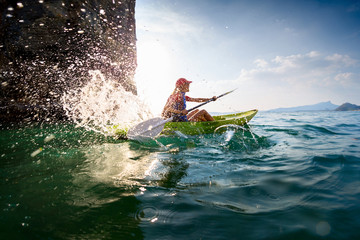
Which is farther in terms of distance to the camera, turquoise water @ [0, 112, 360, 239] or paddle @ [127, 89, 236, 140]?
paddle @ [127, 89, 236, 140]

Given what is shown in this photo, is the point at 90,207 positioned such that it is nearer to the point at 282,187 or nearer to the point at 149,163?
the point at 149,163

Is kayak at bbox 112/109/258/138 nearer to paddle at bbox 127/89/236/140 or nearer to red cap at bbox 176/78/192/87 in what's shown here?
paddle at bbox 127/89/236/140

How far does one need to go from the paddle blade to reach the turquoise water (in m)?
1.13

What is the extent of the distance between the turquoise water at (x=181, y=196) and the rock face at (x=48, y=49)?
816 cm

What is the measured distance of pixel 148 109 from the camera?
700 cm

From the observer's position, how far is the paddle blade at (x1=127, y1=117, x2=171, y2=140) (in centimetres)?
476

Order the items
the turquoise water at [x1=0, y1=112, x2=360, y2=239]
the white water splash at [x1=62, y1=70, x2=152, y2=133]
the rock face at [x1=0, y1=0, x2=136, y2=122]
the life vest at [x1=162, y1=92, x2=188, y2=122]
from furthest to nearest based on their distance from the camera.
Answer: the white water splash at [x1=62, y1=70, x2=152, y2=133] → the rock face at [x1=0, y1=0, x2=136, y2=122] → the life vest at [x1=162, y1=92, x2=188, y2=122] → the turquoise water at [x1=0, y1=112, x2=360, y2=239]

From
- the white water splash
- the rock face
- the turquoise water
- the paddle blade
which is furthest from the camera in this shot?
the white water splash

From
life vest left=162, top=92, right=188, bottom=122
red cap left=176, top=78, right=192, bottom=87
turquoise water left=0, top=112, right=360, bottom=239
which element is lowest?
turquoise water left=0, top=112, right=360, bottom=239

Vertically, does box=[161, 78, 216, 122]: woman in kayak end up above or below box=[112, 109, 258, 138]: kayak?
above

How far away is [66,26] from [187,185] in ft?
40.9

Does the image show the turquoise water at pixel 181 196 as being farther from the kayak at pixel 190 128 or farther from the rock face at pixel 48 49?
the rock face at pixel 48 49

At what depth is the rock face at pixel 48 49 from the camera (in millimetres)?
9180

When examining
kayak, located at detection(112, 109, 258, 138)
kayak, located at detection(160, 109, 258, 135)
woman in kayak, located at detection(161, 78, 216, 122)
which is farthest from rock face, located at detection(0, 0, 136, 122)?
kayak, located at detection(160, 109, 258, 135)
